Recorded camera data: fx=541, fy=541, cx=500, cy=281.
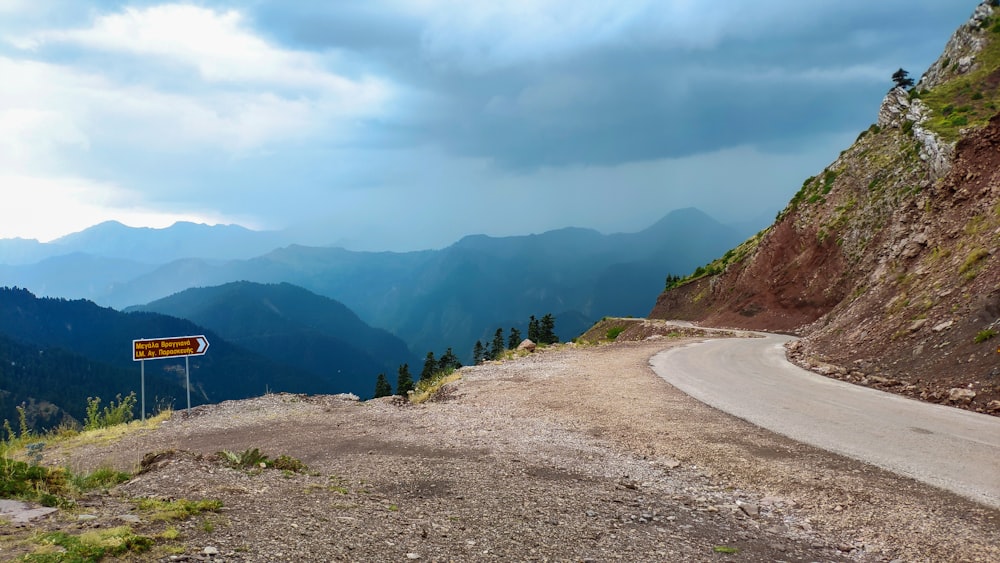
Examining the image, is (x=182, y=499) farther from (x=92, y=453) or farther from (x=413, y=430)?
(x=92, y=453)

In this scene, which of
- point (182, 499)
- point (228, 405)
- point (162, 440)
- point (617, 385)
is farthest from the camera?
point (617, 385)

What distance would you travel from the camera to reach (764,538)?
6.28 m

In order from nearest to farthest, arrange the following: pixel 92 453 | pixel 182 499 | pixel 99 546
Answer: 1. pixel 99 546
2. pixel 182 499
3. pixel 92 453

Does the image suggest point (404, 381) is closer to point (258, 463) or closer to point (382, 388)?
point (382, 388)

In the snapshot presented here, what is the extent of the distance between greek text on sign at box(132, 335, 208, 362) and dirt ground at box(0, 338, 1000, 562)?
4.33 meters

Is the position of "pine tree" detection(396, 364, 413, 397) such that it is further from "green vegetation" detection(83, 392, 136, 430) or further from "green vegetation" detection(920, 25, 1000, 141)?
"green vegetation" detection(920, 25, 1000, 141)

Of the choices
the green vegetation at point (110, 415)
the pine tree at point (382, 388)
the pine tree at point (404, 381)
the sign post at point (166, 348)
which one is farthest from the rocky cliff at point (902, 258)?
the pine tree at point (382, 388)

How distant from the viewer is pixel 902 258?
24359 mm

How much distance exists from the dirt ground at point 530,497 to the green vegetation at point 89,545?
0.49 feet

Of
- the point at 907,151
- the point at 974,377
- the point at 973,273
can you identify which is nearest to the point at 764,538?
the point at 974,377

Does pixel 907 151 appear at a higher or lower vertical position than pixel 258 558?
higher

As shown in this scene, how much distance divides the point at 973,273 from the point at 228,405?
972 inches

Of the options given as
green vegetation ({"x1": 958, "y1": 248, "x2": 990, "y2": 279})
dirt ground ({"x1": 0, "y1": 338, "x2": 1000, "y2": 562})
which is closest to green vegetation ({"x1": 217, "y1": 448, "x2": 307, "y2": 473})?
dirt ground ({"x1": 0, "y1": 338, "x2": 1000, "y2": 562})

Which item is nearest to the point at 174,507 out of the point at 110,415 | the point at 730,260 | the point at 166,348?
the point at 166,348
